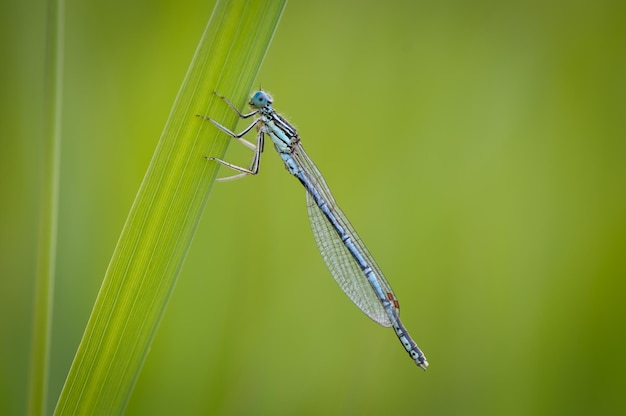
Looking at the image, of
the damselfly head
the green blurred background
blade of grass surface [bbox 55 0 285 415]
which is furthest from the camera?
the damselfly head

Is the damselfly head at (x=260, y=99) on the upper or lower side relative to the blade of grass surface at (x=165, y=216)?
upper

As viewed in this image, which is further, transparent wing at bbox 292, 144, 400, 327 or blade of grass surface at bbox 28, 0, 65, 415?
transparent wing at bbox 292, 144, 400, 327

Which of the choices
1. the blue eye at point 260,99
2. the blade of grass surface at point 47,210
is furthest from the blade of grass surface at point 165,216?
the blue eye at point 260,99

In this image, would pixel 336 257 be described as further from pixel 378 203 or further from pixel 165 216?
pixel 165 216

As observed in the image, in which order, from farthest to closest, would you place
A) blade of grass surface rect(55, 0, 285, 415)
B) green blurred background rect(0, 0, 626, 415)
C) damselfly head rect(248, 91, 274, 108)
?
damselfly head rect(248, 91, 274, 108)
green blurred background rect(0, 0, 626, 415)
blade of grass surface rect(55, 0, 285, 415)

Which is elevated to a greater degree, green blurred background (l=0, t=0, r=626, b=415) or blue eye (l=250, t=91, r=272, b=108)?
blue eye (l=250, t=91, r=272, b=108)

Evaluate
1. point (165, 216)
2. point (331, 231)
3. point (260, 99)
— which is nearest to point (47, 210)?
point (165, 216)

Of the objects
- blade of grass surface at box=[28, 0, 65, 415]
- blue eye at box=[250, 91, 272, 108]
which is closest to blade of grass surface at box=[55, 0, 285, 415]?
blade of grass surface at box=[28, 0, 65, 415]

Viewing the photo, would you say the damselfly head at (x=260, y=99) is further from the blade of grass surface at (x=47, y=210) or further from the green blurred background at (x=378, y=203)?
the blade of grass surface at (x=47, y=210)

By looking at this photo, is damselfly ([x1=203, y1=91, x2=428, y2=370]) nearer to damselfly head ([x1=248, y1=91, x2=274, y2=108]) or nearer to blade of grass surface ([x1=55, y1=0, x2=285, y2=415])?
damselfly head ([x1=248, y1=91, x2=274, y2=108])
